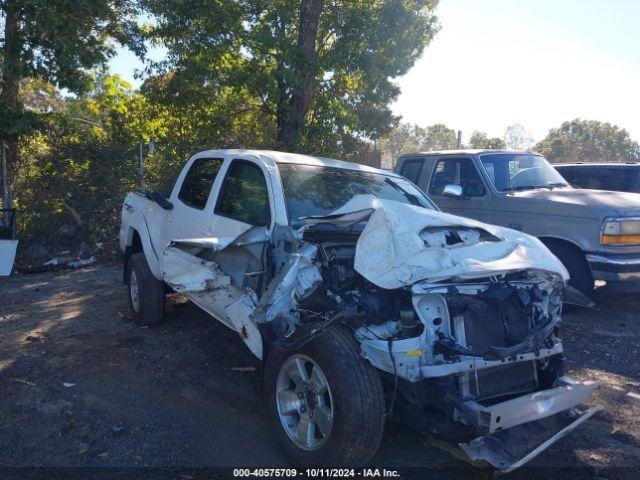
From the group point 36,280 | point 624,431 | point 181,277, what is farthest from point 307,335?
point 36,280

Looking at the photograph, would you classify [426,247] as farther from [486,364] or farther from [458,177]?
[458,177]

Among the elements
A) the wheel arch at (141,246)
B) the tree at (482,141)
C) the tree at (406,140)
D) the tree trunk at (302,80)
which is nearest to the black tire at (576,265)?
the wheel arch at (141,246)

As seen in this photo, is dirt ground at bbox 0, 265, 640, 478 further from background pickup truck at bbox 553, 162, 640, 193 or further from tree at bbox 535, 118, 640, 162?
tree at bbox 535, 118, 640, 162

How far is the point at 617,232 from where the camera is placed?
6.36 m

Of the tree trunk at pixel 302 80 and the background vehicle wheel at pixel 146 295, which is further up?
the tree trunk at pixel 302 80

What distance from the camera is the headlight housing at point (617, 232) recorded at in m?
6.35

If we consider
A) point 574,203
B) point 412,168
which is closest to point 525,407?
point 574,203

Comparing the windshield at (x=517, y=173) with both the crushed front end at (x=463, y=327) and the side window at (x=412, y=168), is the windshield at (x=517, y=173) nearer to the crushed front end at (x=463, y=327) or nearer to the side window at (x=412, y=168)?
the side window at (x=412, y=168)

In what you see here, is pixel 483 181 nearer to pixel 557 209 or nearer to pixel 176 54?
pixel 557 209

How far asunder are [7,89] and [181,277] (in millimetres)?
9491

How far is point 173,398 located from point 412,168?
5.59 m

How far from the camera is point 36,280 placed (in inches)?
360

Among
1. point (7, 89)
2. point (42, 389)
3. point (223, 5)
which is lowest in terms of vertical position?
point (42, 389)

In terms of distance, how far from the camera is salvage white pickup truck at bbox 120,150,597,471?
304 cm
